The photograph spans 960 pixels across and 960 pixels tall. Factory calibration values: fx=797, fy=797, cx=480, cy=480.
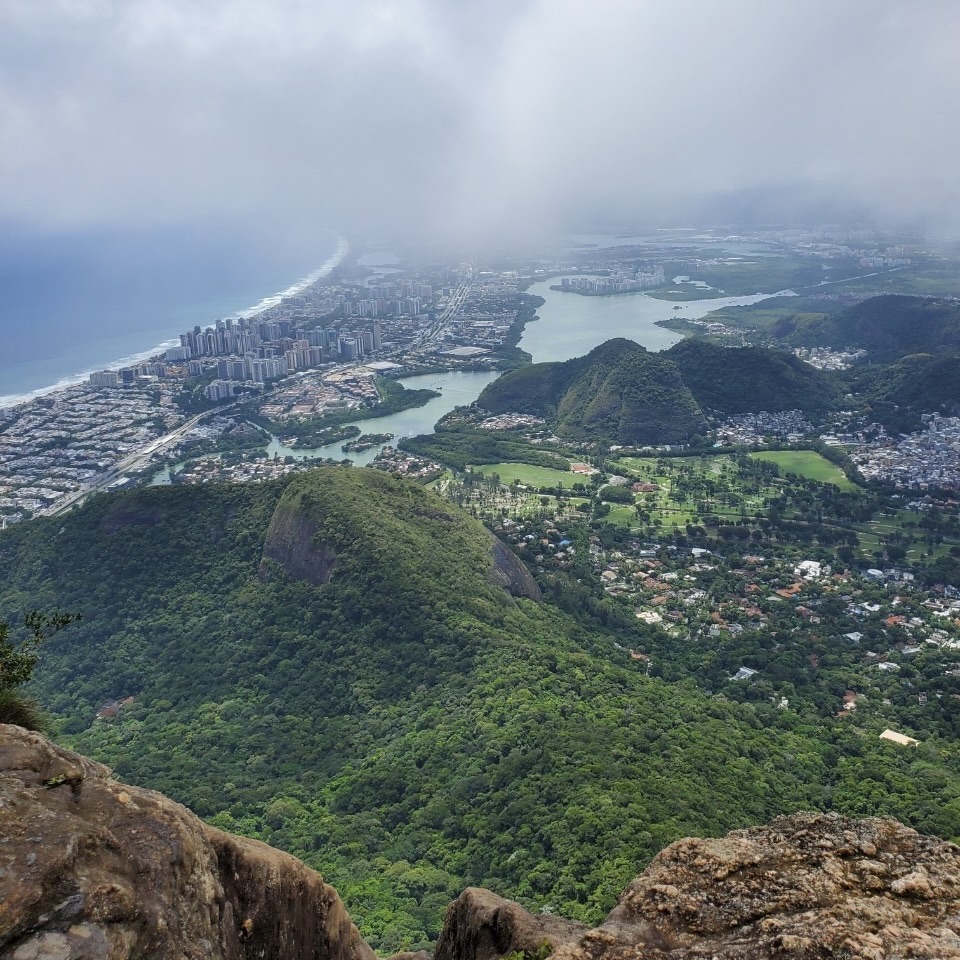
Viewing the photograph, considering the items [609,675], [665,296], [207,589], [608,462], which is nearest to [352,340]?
[608,462]

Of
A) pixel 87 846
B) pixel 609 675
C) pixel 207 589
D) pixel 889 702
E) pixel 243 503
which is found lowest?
pixel 889 702

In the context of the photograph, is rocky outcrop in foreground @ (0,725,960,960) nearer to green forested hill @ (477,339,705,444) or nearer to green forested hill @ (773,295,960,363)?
green forested hill @ (477,339,705,444)

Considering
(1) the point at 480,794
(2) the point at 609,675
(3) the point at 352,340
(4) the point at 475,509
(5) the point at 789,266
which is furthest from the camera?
(5) the point at 789,266

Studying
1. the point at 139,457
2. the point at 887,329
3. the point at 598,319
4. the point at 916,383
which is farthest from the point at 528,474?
the point at 598,319

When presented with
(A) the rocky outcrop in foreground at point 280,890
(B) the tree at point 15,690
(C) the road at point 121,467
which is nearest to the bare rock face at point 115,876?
(A) the rocky outcrop in foreground at point 280,890

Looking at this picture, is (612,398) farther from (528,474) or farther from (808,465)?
(808,465)

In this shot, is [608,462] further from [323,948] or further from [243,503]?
[323,948]

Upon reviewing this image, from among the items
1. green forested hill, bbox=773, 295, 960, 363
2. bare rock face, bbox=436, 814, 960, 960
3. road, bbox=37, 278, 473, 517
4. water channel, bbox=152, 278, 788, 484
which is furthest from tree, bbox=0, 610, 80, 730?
green forested hill, bbox=773, 295, 960, 363
